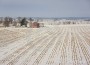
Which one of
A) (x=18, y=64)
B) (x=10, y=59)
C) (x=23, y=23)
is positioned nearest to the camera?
(x=18, y=64)

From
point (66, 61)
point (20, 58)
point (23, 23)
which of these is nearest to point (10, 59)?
point (20, 58)

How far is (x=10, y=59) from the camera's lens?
12.7 metres

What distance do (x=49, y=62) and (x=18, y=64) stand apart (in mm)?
1740

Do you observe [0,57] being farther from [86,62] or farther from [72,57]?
[86,62]

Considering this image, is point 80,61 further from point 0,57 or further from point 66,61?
point 0,57

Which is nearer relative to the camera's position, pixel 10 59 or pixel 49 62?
pixel 49 62

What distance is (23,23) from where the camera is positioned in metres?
48.7

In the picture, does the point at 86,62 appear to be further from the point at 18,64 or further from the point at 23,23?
the point at 23,23

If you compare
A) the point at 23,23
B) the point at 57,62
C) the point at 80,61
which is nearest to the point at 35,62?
the point at 57,62

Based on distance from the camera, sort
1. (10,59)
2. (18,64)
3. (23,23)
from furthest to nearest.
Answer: (23,23)
(10,59)
(18,64)

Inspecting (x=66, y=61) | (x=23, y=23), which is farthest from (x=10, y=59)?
(x=23, y=23)

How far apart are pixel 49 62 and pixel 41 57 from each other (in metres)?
1.56

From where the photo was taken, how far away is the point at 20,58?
12.9 metres

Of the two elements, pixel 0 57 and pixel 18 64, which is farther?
pixel 0 57
